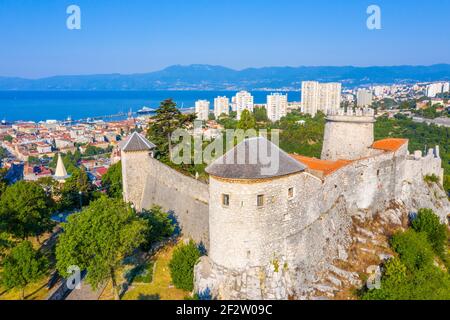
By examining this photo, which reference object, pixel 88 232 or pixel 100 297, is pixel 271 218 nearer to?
pixel 88 232

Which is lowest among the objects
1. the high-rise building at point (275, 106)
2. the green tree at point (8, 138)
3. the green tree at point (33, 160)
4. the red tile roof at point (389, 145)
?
the green tree at point (33, 160)

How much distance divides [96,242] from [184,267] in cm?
459

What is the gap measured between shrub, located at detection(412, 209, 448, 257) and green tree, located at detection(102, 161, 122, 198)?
2488cm

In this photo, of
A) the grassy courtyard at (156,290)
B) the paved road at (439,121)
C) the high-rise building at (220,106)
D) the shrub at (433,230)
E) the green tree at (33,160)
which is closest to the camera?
the grassy courtyard at (156,290)

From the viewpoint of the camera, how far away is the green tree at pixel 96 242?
1856 centimetres

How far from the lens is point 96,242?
62.5ft

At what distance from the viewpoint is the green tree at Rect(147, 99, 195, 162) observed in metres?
33.9

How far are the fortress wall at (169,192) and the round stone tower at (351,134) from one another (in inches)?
443

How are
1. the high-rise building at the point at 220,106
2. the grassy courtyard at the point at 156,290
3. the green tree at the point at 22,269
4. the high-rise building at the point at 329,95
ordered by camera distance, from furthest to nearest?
the high-rise building at the point at 220,106 < the high-rise building at the point at 329,95 < the green tree at the point at 22,269 < the grassy courtyard at the point at 156,290

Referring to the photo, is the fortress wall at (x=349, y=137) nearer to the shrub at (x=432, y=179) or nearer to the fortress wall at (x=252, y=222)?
the shrub at (x=432, y=179)

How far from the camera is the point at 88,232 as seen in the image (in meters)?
19.0

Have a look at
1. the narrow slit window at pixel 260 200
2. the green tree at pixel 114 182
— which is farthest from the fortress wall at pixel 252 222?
the green tree at pixel 114 182

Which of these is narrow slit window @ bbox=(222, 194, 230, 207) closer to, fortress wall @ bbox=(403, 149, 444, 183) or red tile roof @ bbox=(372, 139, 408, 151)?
red tile roof @ bbox=(372, 139, 408, 151)
